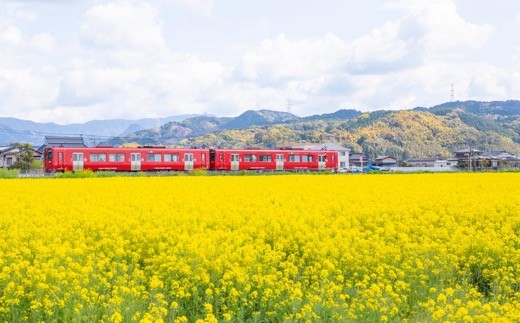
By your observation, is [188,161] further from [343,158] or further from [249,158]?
[343,158]

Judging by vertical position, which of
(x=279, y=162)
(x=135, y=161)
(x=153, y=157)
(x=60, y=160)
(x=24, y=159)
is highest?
(x=24, y=159)

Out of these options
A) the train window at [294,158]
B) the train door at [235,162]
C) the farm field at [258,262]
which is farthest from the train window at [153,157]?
the farm field at [258,262]

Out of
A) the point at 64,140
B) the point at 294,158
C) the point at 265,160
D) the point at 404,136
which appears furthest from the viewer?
the point at 404,136

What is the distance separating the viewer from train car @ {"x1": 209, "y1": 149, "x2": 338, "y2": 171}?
147 feet

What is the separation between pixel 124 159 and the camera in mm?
39875

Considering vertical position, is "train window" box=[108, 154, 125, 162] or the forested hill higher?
the forested hill

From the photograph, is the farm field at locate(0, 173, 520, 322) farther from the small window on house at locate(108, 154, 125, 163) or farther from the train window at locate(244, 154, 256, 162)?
the train window at locate(244, 154, 256, 162)

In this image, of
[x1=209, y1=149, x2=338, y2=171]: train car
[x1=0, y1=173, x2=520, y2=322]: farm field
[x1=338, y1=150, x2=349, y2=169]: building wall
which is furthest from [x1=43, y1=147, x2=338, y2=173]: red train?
[x1=338, y1=150, x2=349, y2=169]: building wall

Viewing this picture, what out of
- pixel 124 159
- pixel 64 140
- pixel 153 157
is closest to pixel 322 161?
pixel 153 157

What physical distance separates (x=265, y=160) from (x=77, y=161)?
15184 mm

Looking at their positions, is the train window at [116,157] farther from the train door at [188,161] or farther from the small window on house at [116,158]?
the train door at [188,161]

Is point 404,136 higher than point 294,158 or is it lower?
higher

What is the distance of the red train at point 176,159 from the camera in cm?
3793

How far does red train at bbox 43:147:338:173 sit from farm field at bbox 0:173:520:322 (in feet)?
84.8
